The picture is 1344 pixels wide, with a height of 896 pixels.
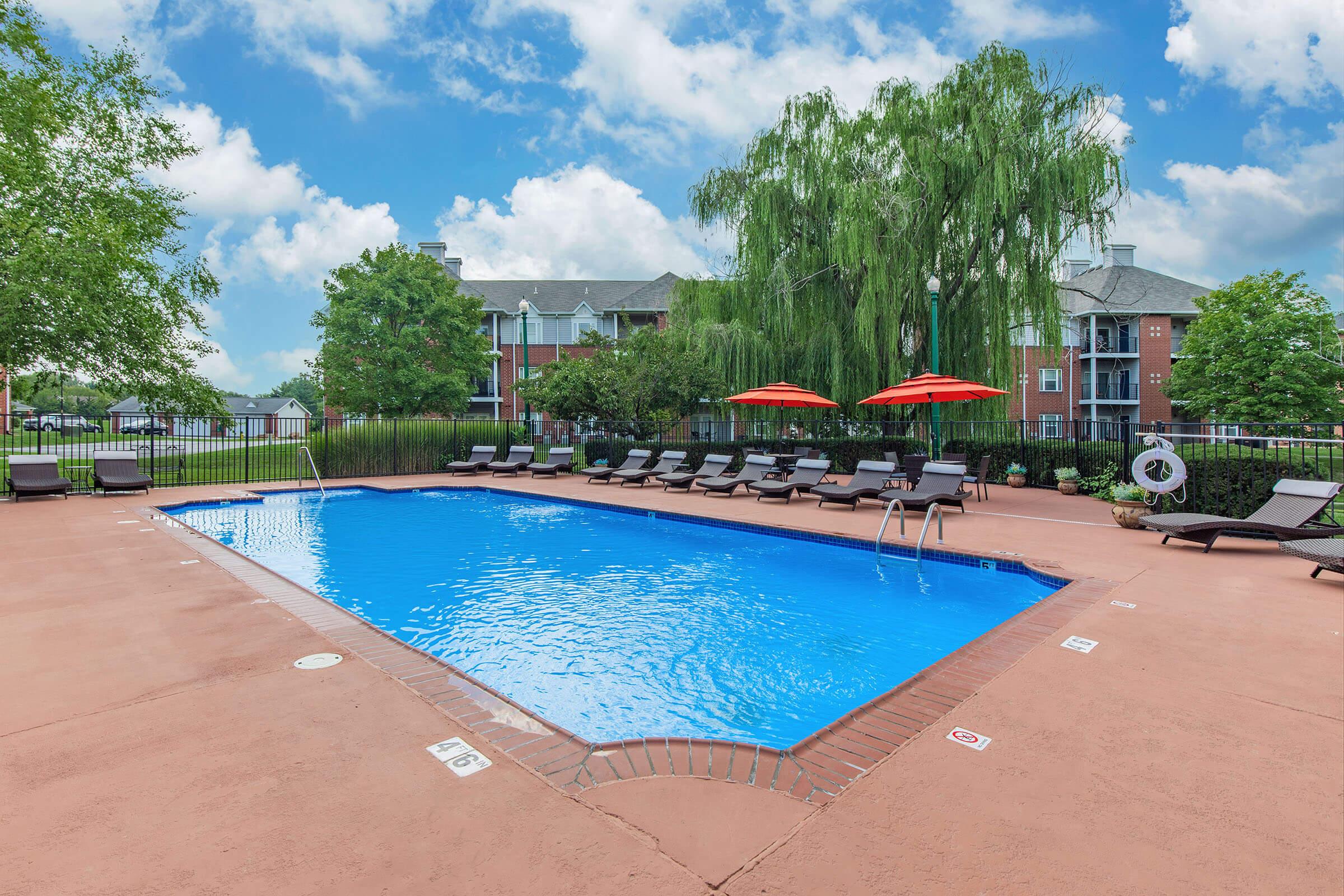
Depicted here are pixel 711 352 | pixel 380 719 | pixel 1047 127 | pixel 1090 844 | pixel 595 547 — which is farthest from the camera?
pixel 711 352

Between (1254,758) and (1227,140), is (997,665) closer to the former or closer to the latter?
(1254,758)

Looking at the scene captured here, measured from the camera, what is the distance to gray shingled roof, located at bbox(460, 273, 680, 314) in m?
38.6

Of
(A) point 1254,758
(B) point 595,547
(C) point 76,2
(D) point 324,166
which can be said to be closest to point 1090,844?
(A) point 1254,758

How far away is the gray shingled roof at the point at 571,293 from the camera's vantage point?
3856 cm

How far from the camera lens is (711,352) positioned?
706 inches

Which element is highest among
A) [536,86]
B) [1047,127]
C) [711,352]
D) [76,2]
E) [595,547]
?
[76,2]

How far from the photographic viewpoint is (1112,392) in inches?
1511

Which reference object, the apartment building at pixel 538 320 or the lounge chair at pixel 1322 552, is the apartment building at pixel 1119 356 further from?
the lounge chair at pixel 1322 552

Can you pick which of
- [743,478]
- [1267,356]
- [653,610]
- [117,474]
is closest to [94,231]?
[117,474]

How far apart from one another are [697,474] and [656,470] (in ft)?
3.93

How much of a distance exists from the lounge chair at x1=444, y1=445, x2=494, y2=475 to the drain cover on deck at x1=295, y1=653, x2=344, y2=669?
1441cm

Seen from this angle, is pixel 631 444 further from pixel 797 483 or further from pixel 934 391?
pixel 934 391

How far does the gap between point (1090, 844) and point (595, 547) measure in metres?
7.43

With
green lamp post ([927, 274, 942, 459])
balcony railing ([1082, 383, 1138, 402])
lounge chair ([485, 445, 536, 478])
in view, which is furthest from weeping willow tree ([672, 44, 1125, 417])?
balcony railing ([1082, 383, 1138, 402])
